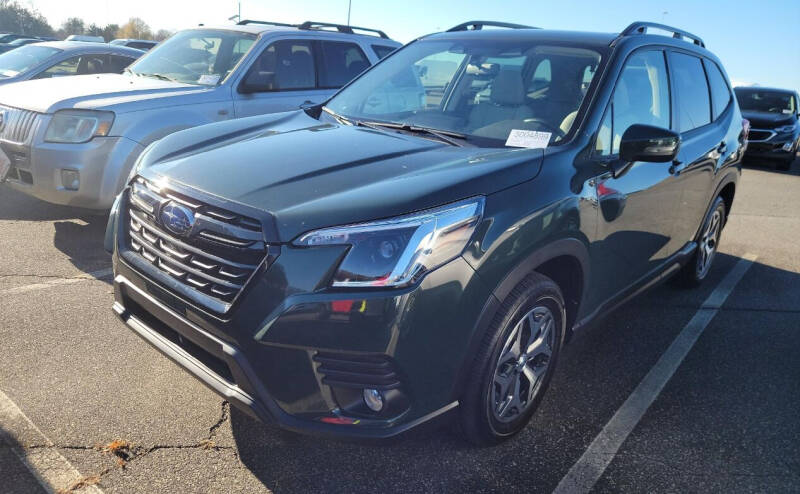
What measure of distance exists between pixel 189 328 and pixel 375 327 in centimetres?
74

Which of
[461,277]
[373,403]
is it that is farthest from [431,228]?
[373,403]

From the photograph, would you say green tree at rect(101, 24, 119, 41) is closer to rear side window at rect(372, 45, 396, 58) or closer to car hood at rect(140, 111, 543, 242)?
rear side window at rect(372, 45, 396, 58)

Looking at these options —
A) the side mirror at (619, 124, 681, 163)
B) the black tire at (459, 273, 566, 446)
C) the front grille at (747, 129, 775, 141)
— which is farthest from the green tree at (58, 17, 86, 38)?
the black tire at (459, 273, 566, 446)

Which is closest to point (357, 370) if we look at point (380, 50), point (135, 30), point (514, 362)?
point (514, 362)

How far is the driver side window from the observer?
10.2 feet

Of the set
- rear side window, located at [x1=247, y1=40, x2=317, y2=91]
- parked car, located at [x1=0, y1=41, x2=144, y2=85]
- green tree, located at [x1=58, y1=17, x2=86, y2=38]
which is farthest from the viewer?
green tree, located at [x1=58, y1=17, x2=86, y2=38]

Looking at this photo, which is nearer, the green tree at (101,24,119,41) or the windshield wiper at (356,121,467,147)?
the windshield wiper at (356,121,467,147)

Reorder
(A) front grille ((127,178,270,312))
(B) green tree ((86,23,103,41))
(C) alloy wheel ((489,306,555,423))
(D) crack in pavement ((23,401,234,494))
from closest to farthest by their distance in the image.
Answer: (A) front grille ((127,178,270,312)) < (D) crack in pavement ((23,401,234,494)) < (C) alloy wheel ((489,306,555,423)) < (B) green tree ((86,23,103,41))

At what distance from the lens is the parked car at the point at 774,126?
43.4 feet

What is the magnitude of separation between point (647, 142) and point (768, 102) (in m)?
13.7

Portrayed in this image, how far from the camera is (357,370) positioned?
213 cm

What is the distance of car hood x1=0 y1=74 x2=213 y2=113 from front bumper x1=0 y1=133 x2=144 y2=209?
0.27 metres

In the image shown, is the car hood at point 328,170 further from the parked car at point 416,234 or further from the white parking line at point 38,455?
the white parking line at point 38,455

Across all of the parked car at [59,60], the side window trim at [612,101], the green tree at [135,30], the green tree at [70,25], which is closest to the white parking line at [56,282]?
the side window trim at [612,101]
